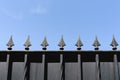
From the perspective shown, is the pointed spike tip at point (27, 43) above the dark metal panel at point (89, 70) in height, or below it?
above

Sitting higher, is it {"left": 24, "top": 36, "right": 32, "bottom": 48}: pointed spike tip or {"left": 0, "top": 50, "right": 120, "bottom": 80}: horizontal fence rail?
{"left": 24, "top": 36, "right": 32, "bottom": 48}: pointed spike tip

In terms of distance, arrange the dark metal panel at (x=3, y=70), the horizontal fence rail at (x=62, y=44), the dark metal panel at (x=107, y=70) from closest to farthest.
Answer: the dark metal panel at (x=107, y=70), the dark metal panel at (x=3, y=70), the horizontal fence rail at (x=62, y=44)

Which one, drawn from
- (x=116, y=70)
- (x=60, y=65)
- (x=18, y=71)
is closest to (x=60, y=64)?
(x=60, y=65)

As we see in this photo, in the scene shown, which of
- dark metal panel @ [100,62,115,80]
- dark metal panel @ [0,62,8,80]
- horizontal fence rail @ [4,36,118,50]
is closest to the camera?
dark metal panel @ [100,62,115,80]

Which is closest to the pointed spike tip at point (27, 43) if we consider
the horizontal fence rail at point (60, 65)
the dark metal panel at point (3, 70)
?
the horizontal fence rail at point (60, 65)

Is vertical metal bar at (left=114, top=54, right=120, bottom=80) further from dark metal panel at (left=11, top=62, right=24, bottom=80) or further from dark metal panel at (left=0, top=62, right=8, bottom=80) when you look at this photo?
dark metal panel at (left=0, top=62, right=8, bottom=80)

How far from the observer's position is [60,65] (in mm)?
14672

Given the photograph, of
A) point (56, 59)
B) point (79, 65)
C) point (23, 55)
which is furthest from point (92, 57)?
point (23, 55)

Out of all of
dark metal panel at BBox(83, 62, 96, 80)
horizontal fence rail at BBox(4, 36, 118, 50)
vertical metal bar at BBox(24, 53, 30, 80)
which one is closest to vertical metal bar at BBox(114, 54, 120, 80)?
horizontal fence rail at BBox(4, 36, 118, 50)

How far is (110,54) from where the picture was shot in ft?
48.5

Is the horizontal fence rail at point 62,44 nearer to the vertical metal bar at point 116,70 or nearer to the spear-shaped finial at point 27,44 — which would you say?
the spear-shaped finial at point 27,44

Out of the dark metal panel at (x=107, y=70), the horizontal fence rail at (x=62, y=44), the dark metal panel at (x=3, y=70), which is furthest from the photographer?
the horizontal fence rail at (x=62, y=44)

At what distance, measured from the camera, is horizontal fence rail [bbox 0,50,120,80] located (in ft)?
47.4

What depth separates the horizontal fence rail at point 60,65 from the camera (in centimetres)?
1446
